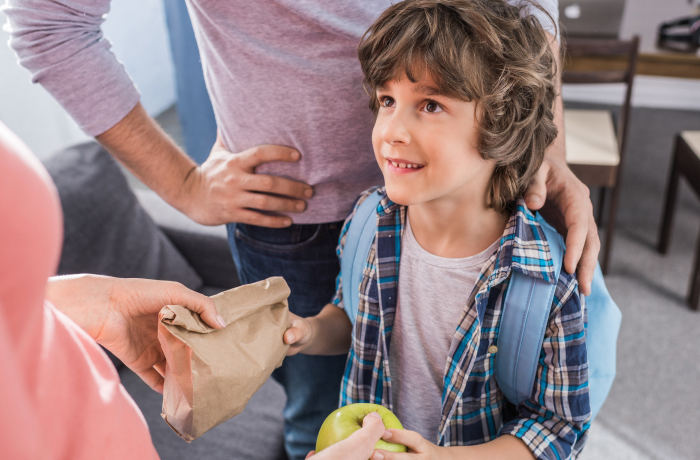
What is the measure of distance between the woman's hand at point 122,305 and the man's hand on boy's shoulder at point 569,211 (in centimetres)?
50

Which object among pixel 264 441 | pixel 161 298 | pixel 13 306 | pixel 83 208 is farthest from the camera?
pixel 83 208

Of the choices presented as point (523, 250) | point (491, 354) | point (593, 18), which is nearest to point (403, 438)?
point (491, 354)

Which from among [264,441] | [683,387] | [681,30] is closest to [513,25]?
[264,441]

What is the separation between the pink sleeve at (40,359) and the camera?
321 mm

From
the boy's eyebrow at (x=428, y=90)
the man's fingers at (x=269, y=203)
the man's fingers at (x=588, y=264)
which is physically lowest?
the man's fingers at (x=588, y=264)

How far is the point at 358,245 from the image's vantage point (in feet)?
3.08

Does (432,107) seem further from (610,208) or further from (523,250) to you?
(610,208)

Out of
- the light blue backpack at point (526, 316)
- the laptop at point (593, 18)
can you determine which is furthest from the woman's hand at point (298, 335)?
the laptop at point (593, 18)

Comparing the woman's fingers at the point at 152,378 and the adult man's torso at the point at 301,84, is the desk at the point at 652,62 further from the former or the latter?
the woman's fingers at the point at 152,378

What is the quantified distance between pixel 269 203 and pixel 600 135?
190 cm

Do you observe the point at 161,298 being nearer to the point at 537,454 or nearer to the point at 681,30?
the point at 537,454

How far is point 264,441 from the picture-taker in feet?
4.66

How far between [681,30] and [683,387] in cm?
184

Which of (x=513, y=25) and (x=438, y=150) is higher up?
(x=513, y=25)
